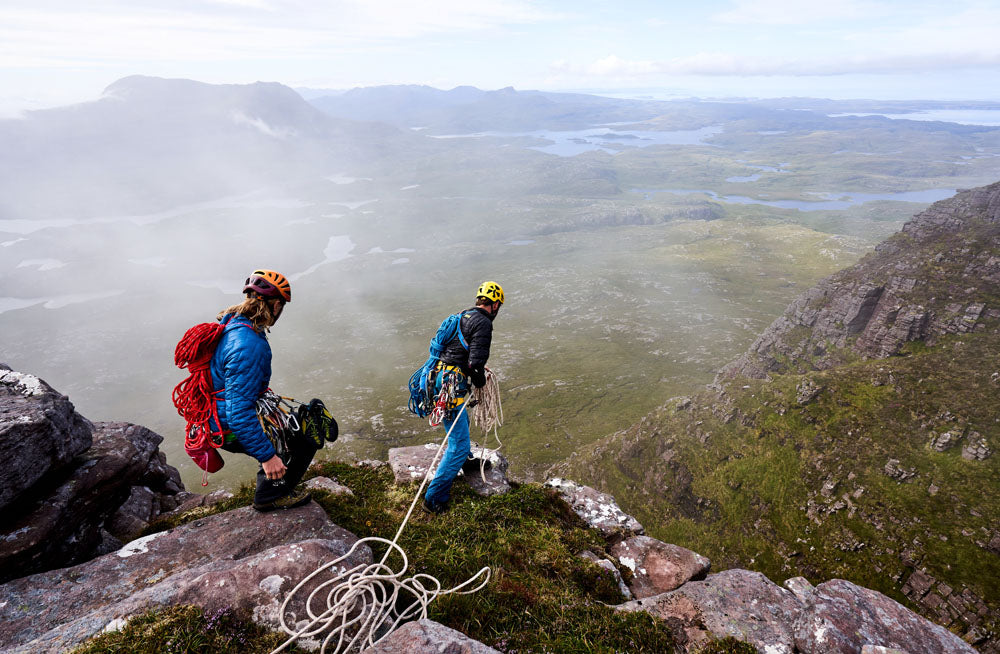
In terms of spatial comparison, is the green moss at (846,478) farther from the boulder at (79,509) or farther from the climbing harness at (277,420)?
the boulder at (79,509)

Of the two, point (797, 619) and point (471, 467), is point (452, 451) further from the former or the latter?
point (797, 619)

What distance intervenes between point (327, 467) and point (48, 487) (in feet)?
19.8

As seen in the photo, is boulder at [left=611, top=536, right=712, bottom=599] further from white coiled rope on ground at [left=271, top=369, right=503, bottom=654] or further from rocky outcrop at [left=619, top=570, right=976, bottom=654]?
white coiled rope on ground at [left=271, top=369, right=503, bottom=654]

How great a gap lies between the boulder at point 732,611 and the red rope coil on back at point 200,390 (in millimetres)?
8401

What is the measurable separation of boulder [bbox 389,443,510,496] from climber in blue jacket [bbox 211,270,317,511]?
204 inches

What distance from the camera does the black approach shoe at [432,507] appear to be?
35.0 feet

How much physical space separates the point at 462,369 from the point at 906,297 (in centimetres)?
7342

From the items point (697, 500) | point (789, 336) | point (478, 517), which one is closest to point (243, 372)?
point (478, 517)

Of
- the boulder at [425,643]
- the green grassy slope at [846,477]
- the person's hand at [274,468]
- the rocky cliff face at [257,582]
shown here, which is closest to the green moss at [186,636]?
the rocky cliff face at [257,582]

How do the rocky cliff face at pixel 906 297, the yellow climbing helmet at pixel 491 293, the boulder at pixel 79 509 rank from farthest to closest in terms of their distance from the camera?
1. the rocky cliff face at pixel 906 297
2. the yellow climbing helmet at pixel 491 293
3. the boulder at pixel 79 509

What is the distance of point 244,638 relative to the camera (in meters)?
6.05

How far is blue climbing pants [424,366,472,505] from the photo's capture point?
10.9 meters

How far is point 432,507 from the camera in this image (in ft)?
35.2

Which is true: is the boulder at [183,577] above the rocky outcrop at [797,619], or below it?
above
